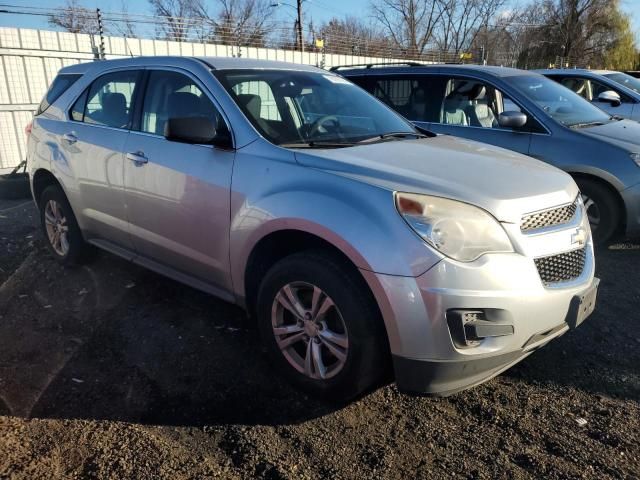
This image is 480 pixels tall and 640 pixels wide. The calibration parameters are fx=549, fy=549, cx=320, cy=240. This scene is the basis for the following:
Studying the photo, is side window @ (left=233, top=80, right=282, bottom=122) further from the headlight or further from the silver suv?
the headlight

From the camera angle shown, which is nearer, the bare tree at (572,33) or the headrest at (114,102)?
the headrest at (114,102)

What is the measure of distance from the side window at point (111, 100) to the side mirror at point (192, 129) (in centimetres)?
99

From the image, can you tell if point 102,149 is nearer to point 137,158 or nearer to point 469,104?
point 137,158

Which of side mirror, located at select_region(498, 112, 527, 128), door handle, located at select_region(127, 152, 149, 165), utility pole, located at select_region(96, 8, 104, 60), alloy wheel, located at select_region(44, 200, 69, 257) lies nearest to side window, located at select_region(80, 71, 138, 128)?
door handle, located at select_region(127, 152, 149, 165)

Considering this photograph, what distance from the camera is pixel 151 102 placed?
3891mm

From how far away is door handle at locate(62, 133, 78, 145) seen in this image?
440 cm

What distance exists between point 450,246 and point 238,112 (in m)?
1.57

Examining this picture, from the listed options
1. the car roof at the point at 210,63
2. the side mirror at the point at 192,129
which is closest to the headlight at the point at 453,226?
the side mirror at the point at 192,129

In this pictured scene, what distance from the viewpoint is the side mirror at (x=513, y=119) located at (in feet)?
17.6

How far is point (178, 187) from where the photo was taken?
11.2ft

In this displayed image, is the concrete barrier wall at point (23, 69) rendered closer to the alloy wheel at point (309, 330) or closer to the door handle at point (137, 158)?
the door handle at point (137, 158)

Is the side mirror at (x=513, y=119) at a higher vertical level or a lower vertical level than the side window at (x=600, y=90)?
higher

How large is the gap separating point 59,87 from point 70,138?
794mm

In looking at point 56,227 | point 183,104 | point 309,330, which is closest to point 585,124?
point 183,104
